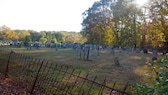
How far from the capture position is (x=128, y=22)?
42531mm

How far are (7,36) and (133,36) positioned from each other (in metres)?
70.8

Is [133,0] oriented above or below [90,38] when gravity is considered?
above

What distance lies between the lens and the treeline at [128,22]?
1205 inches

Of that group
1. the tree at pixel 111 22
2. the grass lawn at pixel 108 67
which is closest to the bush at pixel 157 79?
the grass lawn at pixel 108 67

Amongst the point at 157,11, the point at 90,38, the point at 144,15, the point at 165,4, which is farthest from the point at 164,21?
the point at 90,38

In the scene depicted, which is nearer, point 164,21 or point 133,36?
point 164,21

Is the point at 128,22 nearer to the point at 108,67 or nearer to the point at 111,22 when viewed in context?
the point at 111,22

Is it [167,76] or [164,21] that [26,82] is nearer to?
[167,76]

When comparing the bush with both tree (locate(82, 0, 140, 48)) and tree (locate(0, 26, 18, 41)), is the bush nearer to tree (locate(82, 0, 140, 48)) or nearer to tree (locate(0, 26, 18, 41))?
tree (locate(82, 0, 140, 48))

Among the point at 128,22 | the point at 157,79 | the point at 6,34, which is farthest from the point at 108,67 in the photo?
the point at 6,34

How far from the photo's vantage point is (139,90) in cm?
246

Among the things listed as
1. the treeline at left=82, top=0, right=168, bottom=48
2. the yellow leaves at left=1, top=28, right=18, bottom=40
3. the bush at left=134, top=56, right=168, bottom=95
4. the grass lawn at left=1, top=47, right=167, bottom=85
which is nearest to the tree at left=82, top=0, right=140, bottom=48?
the treeline at left=82, top=0, right=168, bottom=48

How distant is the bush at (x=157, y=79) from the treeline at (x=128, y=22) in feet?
83.8

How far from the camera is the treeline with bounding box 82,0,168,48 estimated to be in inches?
1205
